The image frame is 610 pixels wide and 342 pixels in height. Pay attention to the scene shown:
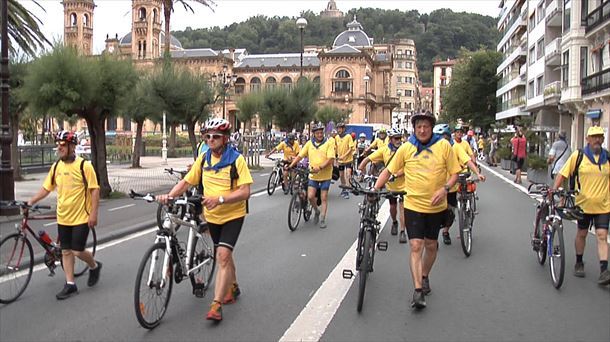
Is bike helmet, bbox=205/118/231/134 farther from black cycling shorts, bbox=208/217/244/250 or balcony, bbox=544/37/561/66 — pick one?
balcony, bbox=544/37/561/66

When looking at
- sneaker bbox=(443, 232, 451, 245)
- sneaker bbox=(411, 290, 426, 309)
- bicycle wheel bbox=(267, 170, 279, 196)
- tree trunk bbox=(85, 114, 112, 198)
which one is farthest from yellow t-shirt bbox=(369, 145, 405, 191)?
tree trunk bbox=(85, 114, 112, 198)

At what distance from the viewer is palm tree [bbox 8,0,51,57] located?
48.5 feet

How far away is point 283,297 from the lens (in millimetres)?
6953

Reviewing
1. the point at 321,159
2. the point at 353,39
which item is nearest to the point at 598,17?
the point at 321,159

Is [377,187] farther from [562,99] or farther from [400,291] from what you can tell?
[562,99]

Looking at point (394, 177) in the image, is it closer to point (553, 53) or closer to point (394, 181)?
point (394, 181)

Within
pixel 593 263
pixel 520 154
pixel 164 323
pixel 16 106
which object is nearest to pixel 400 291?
pixel 164 323

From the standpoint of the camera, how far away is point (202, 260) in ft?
21.7

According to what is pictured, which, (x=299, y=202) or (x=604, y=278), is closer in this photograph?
(x=604, y=278)

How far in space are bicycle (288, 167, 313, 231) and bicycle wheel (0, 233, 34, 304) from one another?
5291mm

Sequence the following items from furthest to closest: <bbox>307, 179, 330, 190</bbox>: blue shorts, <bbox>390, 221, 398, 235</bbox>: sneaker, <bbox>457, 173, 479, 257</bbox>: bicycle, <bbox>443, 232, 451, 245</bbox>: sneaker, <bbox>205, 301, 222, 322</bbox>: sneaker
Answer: <bbox>307, 179, 330, 190</bbox>: blue shorts, <bbox>390, 221, 398, 235</bbox>: sneaker, <bbox>443, 232, 451, 245</bbox>: sneaker, <bbox>457, 173, 479, 257</bbox>: bicycle, <bbox>205, 301, 222, 322</bbox>: sneaker

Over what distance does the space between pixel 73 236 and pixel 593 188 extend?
5.98 metres

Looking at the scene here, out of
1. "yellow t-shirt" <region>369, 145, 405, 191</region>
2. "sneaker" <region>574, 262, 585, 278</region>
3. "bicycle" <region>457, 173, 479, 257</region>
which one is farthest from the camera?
"yellow t-shirt" <region>369, 145, 405, 191</region>

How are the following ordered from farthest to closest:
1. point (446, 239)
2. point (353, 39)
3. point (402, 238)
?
point (353, 39) → point (402, 238) → point (446, 239)
